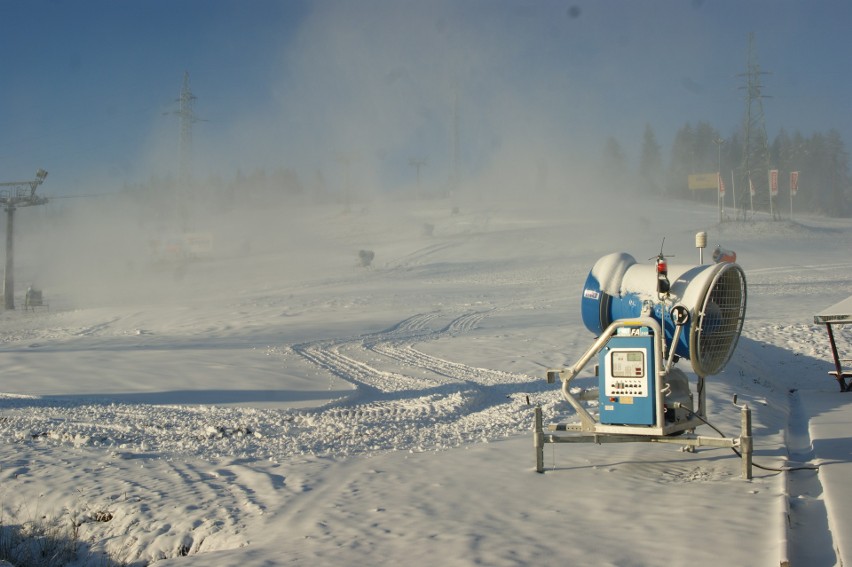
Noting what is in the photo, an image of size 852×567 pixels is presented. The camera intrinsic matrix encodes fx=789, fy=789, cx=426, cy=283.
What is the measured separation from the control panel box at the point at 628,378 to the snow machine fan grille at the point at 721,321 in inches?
22.3

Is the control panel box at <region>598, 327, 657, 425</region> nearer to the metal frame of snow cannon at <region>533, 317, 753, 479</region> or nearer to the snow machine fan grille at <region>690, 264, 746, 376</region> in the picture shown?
the metal frame of snow cannon at <region>533, 317, 753, 479</region>

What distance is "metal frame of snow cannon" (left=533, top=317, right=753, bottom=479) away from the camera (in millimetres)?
7348

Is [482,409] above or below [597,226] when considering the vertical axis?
below

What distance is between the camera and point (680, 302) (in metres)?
7.66

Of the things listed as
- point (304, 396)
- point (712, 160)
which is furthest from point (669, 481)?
point (712, 160)

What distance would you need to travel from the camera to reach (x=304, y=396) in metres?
13.9

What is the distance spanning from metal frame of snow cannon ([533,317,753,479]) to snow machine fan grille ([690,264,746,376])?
0.87ft

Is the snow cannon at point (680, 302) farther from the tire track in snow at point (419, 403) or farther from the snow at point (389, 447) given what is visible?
the tire track in snow at point (419, 403)

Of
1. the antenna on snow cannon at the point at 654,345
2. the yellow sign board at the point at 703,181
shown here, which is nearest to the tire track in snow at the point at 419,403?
the antenna on snow cannon at the point at 654,345

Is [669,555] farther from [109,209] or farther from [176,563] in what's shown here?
[109,209]

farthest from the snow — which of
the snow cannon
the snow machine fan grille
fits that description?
the snow cannon

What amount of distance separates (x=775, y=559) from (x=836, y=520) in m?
1.16

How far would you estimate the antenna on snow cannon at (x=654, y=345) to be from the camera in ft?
24.5

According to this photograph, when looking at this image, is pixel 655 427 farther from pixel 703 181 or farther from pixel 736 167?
pixel 736 167
